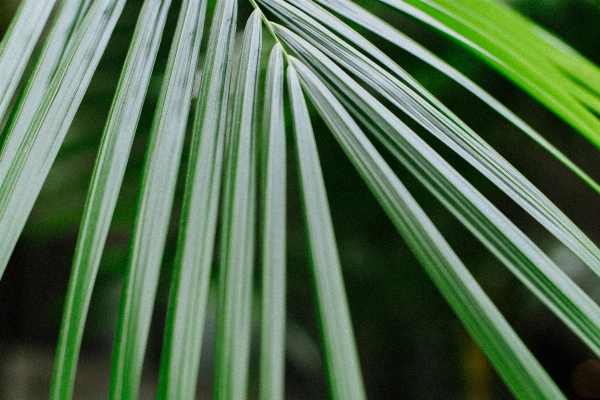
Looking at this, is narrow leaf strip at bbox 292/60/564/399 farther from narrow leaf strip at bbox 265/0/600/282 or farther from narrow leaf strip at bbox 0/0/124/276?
narrow leaf strip at bbox 0/0/124/276

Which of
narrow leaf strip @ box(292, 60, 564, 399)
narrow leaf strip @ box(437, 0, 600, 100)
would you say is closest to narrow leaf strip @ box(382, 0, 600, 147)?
narrow leaf strip @ box(437, 0, 600, 100)

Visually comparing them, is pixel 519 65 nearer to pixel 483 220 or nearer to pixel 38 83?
pixel 483 220

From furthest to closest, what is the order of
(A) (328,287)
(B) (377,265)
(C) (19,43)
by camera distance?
(B) (377,265) → (C) (19,43) → (A) (328,287)

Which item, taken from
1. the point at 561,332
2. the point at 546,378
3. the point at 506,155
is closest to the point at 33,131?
the point at 546,378

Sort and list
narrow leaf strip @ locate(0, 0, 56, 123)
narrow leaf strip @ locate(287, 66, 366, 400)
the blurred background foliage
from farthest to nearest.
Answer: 1. the blurred background foliage
2. narrow leaf strip @ locate(0, 0, 56, 123)
3. narrow leaf strip @ locate(287, 66, 366, 400)

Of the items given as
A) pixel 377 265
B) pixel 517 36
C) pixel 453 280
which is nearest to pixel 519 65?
pixel 517 36

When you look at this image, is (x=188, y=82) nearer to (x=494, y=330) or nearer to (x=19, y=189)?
(x=19, y=189)

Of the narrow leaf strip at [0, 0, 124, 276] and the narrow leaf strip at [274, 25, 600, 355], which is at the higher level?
the narrow leaf strip at [0, 0, 124, 276]
